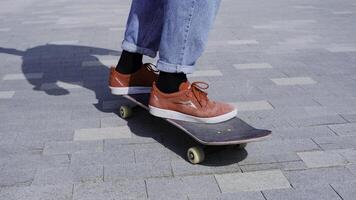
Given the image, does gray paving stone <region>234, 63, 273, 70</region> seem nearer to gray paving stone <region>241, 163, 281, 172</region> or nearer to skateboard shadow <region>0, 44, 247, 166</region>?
skateboard shadow <region>0, 44, 247, 166</region>

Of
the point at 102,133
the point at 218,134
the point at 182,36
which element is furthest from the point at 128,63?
the point at 218,134

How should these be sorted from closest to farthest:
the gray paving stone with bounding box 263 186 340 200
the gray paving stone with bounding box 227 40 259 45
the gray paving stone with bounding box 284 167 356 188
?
the gray paving stone with bounding box 263 186 340 200 → the gray paving stone with bounding box 284 167 356 188 → the gray paving stone with bounding box 227 40 259 45

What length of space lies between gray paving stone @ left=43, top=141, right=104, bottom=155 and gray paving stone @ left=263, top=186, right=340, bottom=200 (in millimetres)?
963

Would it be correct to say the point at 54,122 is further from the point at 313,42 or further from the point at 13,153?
the point at 313,42

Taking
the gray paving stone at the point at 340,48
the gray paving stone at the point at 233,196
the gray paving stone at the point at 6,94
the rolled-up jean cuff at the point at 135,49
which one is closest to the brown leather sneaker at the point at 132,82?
the rolled-up jean cuff at the point at 135,49

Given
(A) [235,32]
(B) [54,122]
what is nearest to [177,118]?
(B) [54,122]

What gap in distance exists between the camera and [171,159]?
2.39m

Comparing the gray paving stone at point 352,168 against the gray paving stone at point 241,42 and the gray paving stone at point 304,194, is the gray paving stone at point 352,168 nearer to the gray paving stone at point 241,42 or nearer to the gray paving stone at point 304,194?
the gray paving stone at point 304,194

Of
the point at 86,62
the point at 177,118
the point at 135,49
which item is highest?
the point at 135,49

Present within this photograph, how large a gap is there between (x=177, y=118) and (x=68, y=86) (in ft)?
5.02

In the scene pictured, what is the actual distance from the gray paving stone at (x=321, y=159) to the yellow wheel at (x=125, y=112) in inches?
43.6

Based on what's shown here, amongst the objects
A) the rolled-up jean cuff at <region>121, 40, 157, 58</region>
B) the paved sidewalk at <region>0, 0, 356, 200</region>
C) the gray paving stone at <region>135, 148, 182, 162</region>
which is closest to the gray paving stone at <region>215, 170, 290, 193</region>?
the paved sidewalk at <region>0, 0, 356, 200</region>

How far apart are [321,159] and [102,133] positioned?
1.23m

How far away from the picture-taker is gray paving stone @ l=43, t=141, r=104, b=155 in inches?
98.5
